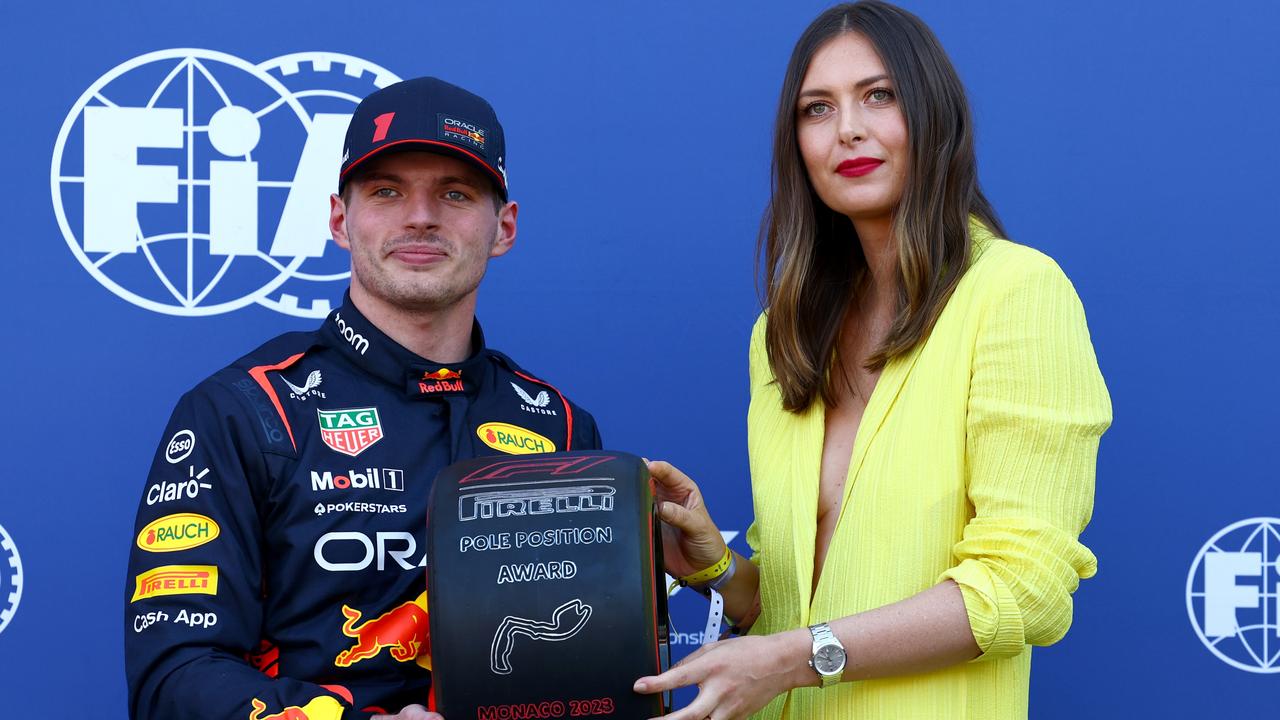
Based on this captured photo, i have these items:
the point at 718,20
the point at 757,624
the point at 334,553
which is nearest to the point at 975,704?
the point at 757,624

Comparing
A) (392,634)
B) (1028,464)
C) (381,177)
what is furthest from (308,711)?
(1028,464)

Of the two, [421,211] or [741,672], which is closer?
[741,672]

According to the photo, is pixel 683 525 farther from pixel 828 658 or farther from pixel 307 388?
pixel 307 388

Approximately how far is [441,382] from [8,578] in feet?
2.71

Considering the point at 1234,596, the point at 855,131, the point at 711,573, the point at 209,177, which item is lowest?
the point at 1234,596

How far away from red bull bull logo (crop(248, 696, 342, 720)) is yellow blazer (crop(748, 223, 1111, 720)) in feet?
1.60

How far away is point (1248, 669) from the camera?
6.32ft

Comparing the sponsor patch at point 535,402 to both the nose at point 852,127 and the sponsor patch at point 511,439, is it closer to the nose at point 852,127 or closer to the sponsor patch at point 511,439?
the sponsor patch at point 511,439

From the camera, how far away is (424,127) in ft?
4.70

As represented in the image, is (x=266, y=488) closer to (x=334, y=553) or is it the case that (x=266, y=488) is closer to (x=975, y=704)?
(x=334, y=553)

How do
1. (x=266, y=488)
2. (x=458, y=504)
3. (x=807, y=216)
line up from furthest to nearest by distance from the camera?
(x=807, y=216) < (x=266, y=488) < (x=458, y=504)

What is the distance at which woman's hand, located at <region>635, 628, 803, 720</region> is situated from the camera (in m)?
1.12

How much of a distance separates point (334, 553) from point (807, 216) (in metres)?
0.68

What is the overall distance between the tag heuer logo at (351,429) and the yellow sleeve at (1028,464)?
660mm
